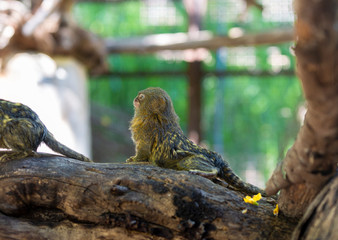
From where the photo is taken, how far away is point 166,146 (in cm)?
321

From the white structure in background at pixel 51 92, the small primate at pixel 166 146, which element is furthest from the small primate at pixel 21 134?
the white structure in background at pixel 51 92

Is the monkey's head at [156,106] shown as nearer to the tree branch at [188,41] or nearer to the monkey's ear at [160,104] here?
the monkey's ear at [160,104]

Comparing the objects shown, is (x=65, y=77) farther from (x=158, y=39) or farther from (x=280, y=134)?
(x=280, y=134)

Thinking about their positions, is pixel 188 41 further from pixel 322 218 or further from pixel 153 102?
pixel 322 218

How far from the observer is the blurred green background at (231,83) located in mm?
7227

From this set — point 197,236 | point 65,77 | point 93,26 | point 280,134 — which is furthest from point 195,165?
point 93,26

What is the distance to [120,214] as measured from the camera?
8.41ft

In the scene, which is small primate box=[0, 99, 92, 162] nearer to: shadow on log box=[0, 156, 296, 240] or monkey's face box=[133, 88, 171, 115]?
shadow on log box=[0, 156, 296, 240]

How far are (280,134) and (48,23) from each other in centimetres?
356

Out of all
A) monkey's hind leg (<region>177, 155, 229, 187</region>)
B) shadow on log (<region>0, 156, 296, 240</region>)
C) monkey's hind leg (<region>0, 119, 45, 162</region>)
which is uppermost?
monkey's hind leg (<region>0, 119, 45, 162</region>)

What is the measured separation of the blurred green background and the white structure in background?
1.29 meters

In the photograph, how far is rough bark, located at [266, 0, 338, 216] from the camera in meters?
1.61

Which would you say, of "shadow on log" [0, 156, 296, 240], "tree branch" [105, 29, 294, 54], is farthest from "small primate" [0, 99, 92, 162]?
"tree branch" [105, 29, 294, 54]

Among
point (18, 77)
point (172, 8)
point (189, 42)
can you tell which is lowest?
point (18, 77)
